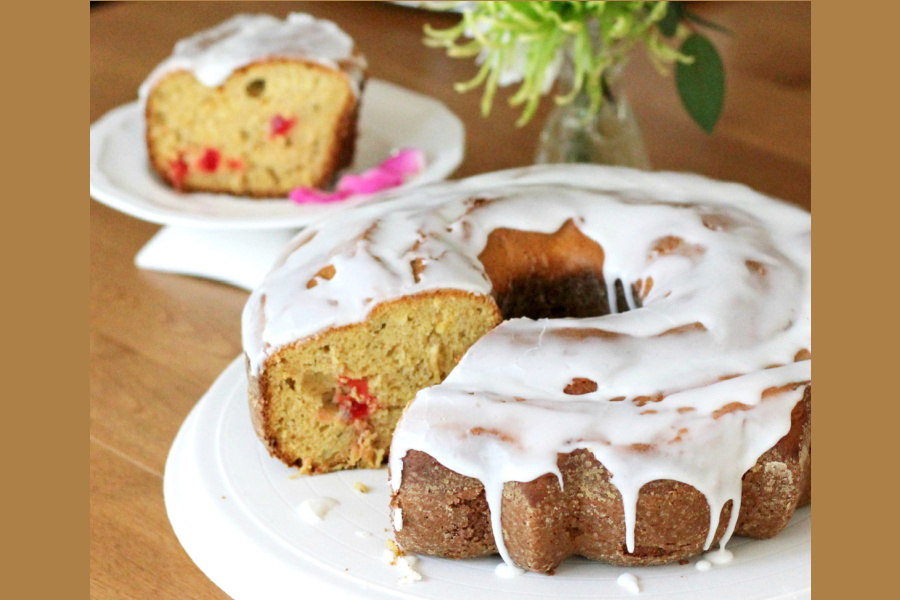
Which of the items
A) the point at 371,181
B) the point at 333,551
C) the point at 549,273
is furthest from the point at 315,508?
the point at 371,181

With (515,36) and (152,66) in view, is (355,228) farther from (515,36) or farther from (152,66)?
(152,66)

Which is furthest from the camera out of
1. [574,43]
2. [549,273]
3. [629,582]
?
[574,43]

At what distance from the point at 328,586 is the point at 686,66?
105 cm

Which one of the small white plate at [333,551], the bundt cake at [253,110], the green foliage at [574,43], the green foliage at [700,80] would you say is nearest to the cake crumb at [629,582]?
the small white plate at [333,551]

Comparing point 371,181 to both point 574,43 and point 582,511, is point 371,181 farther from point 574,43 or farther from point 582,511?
point 582,511

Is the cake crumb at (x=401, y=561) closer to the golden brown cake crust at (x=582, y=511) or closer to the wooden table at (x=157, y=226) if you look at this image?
the golden brown cake crust at (x=582, y=511)

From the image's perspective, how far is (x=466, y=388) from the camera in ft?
3.58

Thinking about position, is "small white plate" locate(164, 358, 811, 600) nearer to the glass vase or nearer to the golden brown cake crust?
the golden brown cake crust

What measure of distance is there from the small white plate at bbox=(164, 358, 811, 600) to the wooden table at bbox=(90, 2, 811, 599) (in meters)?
0.05

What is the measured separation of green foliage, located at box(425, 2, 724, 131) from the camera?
156 cm

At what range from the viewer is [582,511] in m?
1.06

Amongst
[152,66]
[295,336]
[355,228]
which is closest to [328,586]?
[295,336]

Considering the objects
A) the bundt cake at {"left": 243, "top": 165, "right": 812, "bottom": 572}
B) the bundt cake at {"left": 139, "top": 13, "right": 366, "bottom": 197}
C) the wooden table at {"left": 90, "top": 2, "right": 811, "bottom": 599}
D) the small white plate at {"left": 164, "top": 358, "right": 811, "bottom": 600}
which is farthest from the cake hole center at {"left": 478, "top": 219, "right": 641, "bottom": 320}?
the bundt cake at {"left": 139, "top": 13, "right": 366, "bottom": 197}

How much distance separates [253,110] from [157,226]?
28 cm
